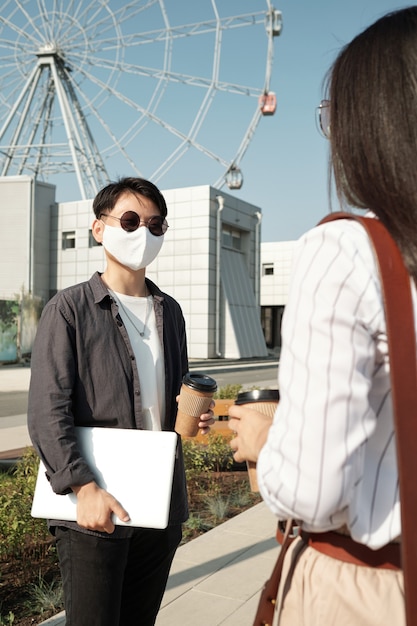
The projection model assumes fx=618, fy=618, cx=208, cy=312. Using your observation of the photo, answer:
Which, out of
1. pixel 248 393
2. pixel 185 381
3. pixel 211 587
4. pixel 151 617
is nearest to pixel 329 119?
pixel 248 393

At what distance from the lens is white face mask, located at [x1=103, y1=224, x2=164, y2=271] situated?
255 cm

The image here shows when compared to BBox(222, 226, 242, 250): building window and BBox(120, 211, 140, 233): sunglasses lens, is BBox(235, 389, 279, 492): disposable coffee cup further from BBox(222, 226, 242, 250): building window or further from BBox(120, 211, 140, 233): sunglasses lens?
BBox(222, 226, 242, 250): building window

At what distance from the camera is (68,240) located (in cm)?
3772

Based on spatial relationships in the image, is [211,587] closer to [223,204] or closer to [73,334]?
[73,334]

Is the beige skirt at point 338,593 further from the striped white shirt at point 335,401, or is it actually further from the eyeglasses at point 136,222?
the eyeglasses at point 136,222

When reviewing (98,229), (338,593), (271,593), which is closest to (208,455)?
(98,229)

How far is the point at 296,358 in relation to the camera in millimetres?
1067

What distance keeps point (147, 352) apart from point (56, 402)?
18.0 inches

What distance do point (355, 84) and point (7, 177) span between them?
37.1 m

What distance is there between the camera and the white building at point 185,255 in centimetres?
3428

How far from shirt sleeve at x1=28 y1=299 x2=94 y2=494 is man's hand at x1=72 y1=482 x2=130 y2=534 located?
0.13 feet

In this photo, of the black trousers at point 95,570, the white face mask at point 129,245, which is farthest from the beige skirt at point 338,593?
the white face mask at point 129,245

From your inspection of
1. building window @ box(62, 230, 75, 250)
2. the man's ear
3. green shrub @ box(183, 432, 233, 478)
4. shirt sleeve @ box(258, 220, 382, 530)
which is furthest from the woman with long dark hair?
building window @ box(62, 230, 75, 250)

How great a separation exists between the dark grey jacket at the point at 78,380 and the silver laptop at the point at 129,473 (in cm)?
6
